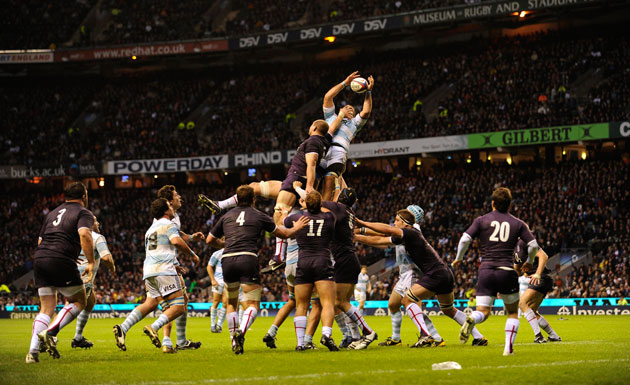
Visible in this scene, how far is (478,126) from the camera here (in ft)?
142

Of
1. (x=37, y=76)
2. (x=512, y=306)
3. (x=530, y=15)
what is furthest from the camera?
(x=37, y=76)

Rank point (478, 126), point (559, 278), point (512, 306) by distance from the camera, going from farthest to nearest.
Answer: point (478, 126), point (559, 278), point (512, 306)

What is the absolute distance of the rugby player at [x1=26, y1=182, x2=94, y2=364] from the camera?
11.6 metres

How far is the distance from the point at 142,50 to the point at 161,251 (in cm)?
4278

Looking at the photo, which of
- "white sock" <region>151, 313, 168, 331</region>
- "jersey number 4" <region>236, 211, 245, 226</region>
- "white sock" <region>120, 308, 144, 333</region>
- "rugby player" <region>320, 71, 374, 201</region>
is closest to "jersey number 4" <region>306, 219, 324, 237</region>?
"jersey number 4" <region>236, 211, 245, 226</region>

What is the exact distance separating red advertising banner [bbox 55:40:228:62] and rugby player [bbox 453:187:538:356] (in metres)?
42.2

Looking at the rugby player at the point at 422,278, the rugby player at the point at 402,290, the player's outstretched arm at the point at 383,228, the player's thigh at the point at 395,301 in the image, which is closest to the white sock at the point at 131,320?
the player's outstretched arm at the point at 383,228

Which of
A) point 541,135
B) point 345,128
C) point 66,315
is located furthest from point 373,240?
point 541,135

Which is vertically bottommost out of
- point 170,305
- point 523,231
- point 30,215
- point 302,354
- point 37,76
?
point 302,354

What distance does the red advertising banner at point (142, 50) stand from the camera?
5256 centimetres

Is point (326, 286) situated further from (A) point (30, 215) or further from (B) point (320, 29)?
(A) point (30, 215)

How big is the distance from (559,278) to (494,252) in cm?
2532

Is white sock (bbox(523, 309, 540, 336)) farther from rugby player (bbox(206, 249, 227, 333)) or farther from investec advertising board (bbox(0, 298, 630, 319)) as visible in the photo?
investec advertising board (bbox(0, 298, 630, 319))

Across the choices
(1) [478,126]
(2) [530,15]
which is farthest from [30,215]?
(2) [530,15]
